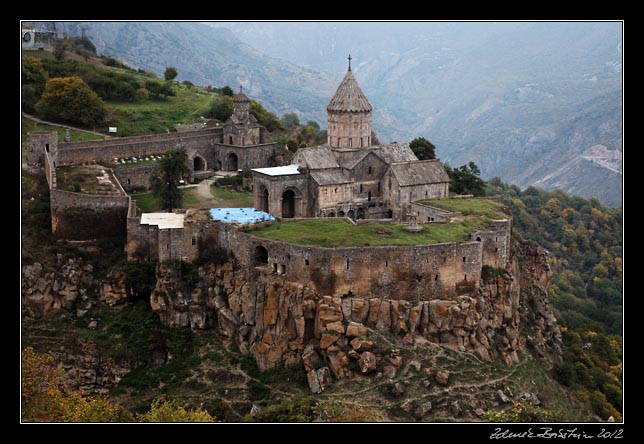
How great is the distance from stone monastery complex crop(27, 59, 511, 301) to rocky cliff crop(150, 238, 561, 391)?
64 centimetres

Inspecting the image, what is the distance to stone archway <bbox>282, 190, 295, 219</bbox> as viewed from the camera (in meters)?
49.1

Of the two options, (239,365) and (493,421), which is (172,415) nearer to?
(239,365)

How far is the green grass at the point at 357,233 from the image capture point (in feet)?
134

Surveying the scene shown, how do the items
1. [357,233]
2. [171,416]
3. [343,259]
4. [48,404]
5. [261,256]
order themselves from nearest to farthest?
[171,416], [48,404], [343,259], [357,233], [261,256]

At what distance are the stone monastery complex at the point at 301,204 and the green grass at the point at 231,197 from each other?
191 cm

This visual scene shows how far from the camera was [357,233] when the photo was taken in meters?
41.8

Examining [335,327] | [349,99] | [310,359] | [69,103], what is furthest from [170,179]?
[69,103]

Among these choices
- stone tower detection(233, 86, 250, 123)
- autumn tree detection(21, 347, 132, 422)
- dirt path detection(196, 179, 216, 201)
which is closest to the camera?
autumn tree detection(21, 347, 132, 422)

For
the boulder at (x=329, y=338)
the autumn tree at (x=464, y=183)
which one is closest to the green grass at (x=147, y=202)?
the boulder at (x=329, y=338)

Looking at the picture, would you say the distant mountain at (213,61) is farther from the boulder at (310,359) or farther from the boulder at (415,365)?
the boulder at (415,365)

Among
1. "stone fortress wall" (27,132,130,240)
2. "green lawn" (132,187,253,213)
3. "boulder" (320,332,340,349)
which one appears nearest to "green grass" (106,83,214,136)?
"green lawn" (132,187,253,213)

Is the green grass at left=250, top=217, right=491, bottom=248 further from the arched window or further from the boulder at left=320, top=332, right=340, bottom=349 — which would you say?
the boulder at left=320, top=332, right=340, bottom=349

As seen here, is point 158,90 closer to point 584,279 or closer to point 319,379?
point 584,279

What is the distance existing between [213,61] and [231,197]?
80.6 meters
